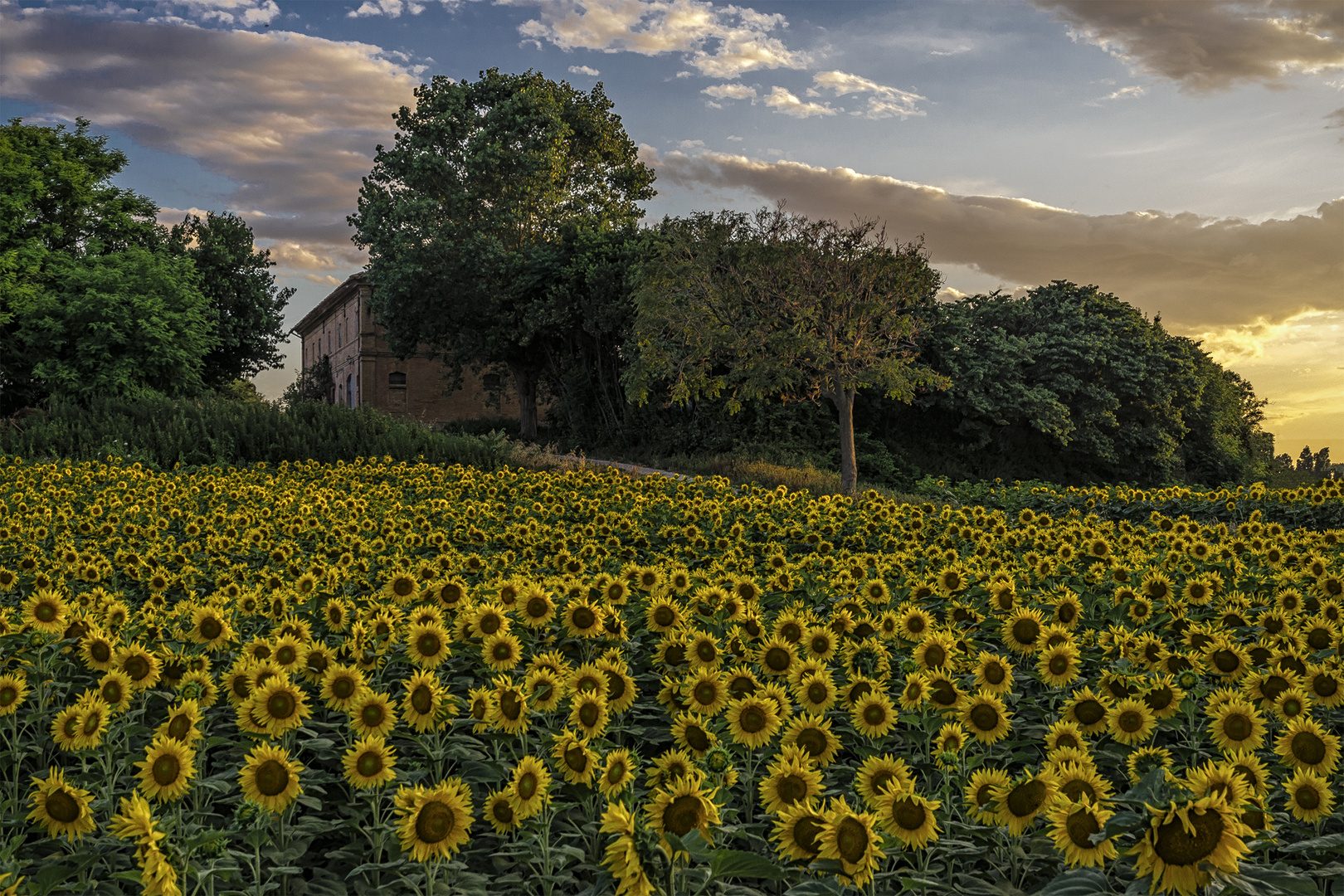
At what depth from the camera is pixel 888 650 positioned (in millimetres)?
4258

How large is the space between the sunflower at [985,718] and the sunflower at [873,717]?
267 millimetres

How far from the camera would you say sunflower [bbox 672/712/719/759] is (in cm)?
297

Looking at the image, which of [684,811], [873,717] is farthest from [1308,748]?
[684,811]

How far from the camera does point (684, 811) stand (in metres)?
2.38

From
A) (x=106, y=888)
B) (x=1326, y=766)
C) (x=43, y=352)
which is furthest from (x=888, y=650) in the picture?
(x=43, y=352)

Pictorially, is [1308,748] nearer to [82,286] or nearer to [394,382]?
[82,286]

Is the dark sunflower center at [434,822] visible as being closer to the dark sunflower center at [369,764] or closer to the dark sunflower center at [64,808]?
the dark sunflower center at [369,764]

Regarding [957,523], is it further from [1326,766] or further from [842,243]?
[842,243]

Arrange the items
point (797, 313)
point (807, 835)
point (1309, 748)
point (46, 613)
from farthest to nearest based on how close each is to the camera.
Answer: point (797, 313), point (46, 613), point (1309, 748), point (807, 835)

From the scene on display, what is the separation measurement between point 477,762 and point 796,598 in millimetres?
2453

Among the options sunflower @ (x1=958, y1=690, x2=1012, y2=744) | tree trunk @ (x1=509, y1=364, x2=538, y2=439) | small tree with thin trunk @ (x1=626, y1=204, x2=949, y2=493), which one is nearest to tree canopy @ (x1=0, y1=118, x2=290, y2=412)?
tree trunk @ (x1=509, y1=364, x2=538, y2=439)

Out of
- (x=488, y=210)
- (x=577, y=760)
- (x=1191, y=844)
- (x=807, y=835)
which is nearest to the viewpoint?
(x=1191, y=844)

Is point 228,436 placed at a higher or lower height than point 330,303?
lower

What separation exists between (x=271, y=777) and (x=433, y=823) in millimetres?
599
